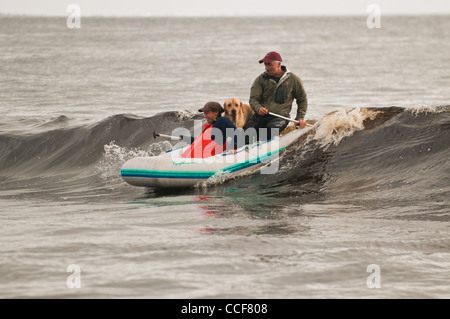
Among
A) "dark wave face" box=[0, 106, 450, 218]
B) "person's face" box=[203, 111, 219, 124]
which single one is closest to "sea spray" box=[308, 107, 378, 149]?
"dark wave face" box=[0, 106, 450, 218]

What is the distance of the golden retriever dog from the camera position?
37.8 feet

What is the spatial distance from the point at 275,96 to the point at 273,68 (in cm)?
49

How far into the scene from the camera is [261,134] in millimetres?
12164

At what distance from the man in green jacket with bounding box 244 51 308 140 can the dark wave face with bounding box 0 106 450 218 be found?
487 millimetres

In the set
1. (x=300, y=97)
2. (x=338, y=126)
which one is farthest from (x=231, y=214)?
(x=338, y=126)

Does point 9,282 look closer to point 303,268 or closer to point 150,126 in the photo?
point 303,268

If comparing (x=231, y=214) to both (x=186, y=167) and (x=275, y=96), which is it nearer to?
(x=186, y=167)

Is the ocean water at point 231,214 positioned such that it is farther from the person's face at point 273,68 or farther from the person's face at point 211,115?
the person's face at point 273,68

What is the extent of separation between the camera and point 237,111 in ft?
38.2

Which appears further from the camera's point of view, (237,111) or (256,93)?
(256,93)

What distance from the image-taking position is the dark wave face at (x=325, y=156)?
11.0m

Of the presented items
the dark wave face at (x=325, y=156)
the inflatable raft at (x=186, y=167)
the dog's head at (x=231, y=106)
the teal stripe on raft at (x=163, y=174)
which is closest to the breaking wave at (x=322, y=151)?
the dark wave face at (x=325, y=156)

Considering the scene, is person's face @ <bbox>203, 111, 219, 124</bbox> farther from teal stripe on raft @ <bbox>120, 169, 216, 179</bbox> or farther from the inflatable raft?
teal stripe on raft @ <bbox>120, 169, 216, 179</bbox>
